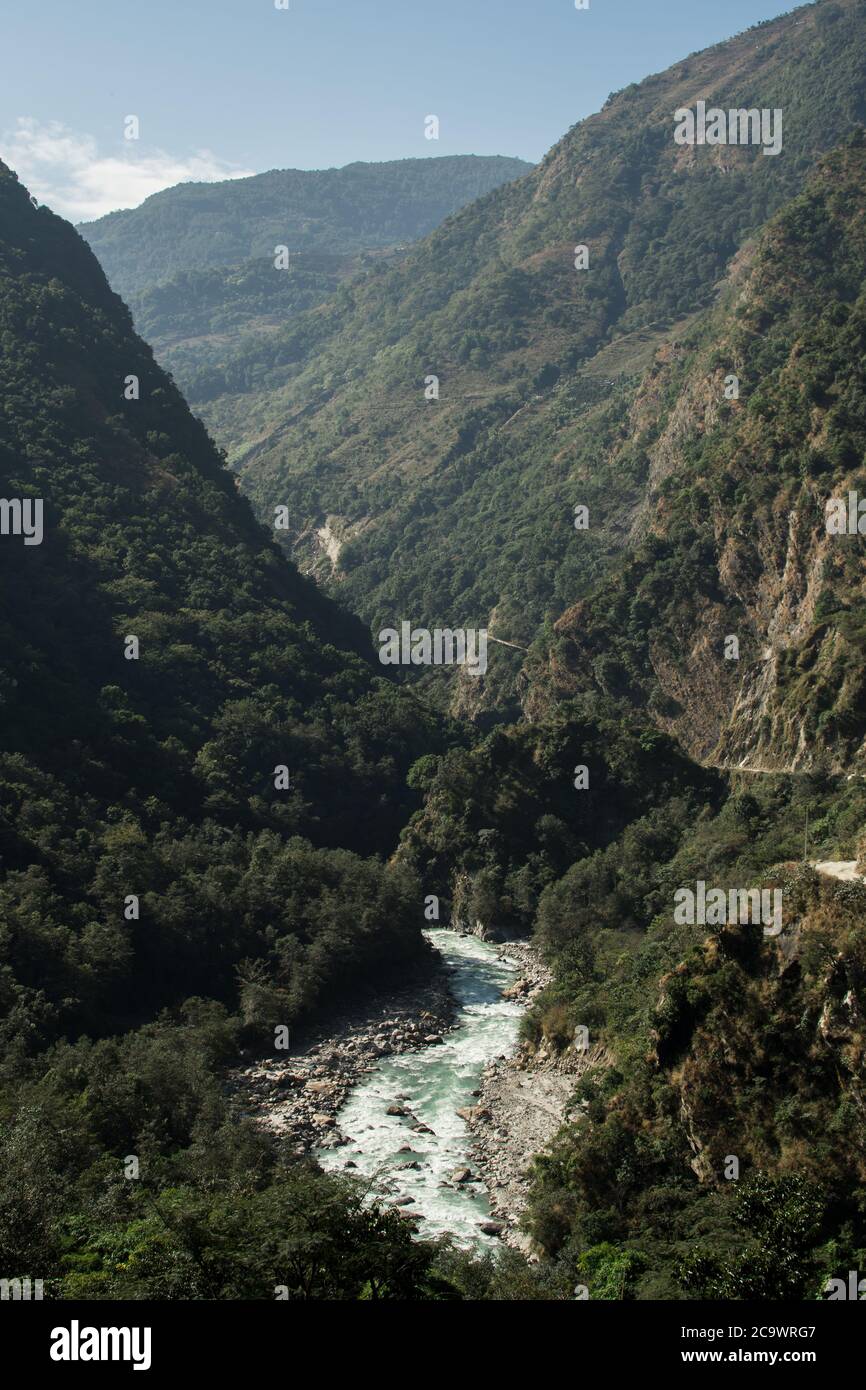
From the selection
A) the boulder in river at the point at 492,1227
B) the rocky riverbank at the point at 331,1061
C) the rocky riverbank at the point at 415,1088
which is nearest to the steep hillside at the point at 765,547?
the rocky riverbank at the point at 415,1088

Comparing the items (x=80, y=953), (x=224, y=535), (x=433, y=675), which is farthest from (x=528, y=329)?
(x=80, y=953)

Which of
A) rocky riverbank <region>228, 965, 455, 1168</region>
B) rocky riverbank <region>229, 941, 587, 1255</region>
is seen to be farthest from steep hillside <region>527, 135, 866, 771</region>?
rocky riverbank <region>228, 965, 455, 1168</region>

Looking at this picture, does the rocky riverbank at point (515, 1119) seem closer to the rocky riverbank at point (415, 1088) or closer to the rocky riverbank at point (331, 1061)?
the rocky riverbank at point (415, 1088)

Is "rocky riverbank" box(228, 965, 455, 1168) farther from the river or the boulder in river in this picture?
the boulder in river

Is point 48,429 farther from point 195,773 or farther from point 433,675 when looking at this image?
point 433,675

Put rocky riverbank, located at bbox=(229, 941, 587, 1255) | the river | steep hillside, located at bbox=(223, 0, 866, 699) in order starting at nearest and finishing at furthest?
the river < rocky riverbank, located at bbox=(229, 941, 587, 1255) < steep hillside, located at bbox=(223, 0, 866, 699)
